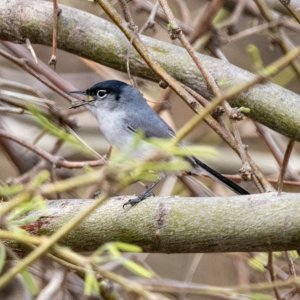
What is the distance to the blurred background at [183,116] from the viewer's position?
104 inches

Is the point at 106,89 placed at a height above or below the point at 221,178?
above

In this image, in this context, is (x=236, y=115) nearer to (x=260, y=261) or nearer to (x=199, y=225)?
(x=199, y=225)

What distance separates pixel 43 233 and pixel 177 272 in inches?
82.1

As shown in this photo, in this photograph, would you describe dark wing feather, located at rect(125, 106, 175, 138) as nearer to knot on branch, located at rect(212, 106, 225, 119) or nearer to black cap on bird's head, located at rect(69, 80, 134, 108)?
black cap on bird's head, located at rect(69, 80, 134, 108)

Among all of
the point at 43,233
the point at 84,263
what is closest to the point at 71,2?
the point at 43,233

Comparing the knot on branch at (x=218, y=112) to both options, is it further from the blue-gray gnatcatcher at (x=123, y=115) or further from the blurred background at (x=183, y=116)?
the blue-gray gnatcatcher at (x=123, y=115)

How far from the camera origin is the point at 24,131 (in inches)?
125

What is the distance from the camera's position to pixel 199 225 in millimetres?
1579

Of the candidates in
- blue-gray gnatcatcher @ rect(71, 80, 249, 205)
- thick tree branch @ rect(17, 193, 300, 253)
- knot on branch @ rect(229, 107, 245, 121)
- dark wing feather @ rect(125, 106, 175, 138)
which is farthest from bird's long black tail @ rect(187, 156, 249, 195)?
thick tree branch @ rect(17, 193, 300, 253)

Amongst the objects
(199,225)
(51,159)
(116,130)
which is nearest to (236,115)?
(199,225)

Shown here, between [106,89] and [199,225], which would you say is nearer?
[199,225]

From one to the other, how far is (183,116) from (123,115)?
135 cm

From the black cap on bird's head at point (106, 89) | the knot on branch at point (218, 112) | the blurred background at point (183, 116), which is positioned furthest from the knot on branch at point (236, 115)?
the black cap on bird's head at point (106, 89)

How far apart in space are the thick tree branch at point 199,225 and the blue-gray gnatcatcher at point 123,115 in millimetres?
774
